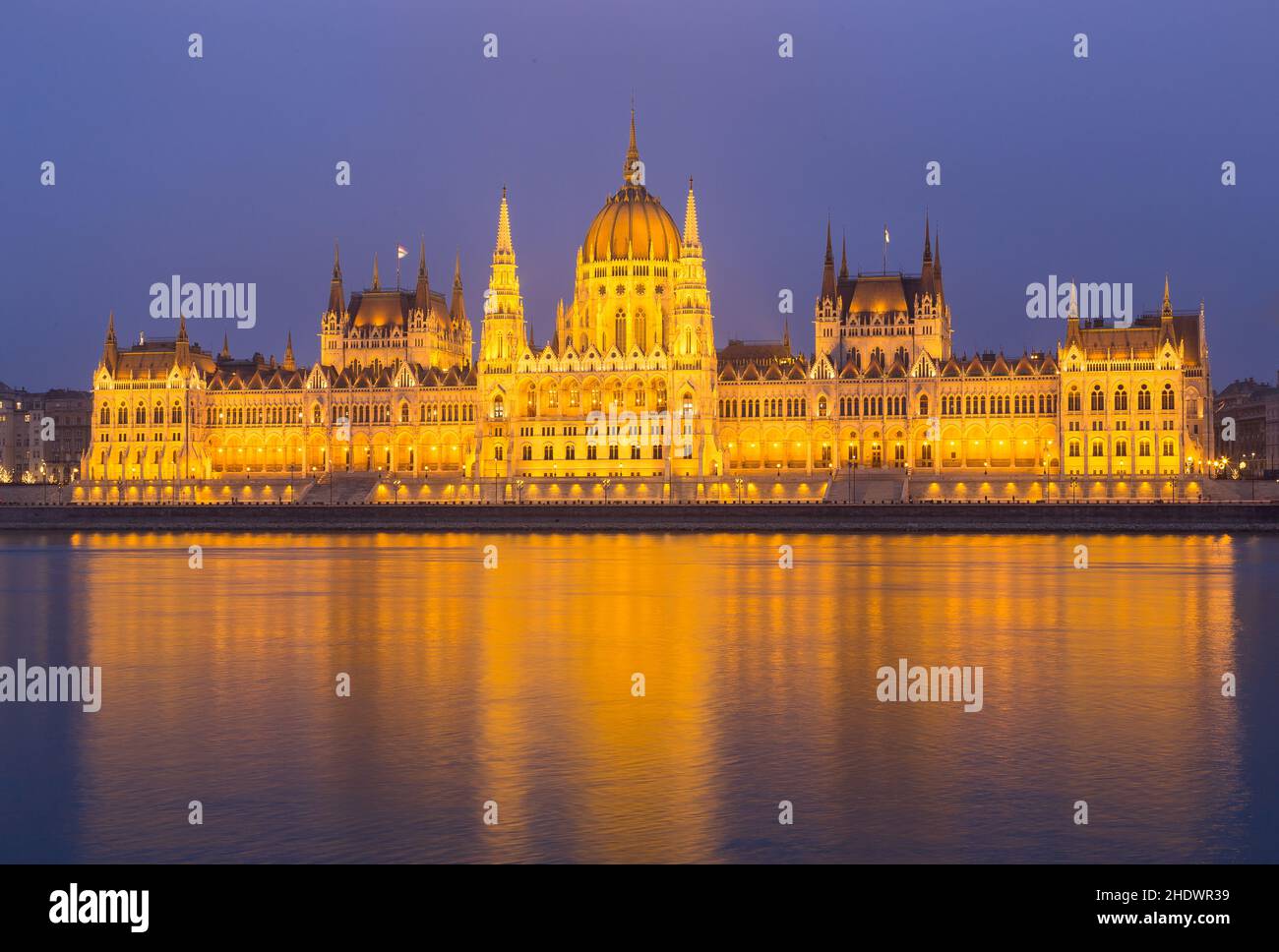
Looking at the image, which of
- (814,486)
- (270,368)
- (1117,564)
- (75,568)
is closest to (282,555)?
(75,568)

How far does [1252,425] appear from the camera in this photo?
154 m

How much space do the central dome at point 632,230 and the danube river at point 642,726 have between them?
3037 inches

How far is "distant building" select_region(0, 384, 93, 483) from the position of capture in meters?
158

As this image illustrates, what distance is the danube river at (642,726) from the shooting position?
1692 centimetres

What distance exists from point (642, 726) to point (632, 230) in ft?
338

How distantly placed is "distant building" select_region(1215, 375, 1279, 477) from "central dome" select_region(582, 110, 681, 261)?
5898 centimetres
